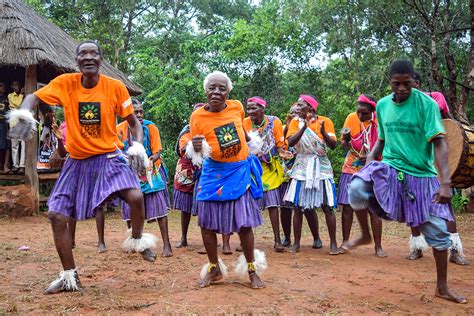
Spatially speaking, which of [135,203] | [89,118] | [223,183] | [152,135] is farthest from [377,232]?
[89,118]

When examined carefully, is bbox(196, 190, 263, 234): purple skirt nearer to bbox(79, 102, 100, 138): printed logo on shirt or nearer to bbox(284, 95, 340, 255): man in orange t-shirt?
bbox(79, 102, 100, 138): printed logo on shirt

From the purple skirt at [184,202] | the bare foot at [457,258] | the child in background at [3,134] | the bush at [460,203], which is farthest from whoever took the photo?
the bush at [460,203]

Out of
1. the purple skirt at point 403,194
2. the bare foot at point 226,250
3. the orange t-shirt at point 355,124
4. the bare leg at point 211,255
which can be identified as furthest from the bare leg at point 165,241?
the purple skirt at point 403,194

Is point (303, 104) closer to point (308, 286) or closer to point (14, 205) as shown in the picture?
point (308, 286)

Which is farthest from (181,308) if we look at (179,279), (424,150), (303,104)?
(303,104)

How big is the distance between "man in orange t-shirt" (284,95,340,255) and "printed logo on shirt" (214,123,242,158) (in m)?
2.01

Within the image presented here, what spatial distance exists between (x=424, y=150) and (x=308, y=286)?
1.63m

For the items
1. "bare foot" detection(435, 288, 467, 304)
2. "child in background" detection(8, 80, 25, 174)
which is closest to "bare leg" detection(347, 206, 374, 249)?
"bare foot" detection(435, 288, 467, 304)

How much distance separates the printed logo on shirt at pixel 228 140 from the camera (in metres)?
4.90

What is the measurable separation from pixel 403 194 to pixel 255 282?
1489 millimetres

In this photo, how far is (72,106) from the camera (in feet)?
15.1

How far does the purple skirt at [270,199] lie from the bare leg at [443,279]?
2815 mm

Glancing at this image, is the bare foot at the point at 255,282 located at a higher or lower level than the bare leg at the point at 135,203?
lower

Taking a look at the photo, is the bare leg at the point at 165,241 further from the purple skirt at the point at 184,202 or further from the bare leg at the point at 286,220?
the bare leg at the point at 286,220
